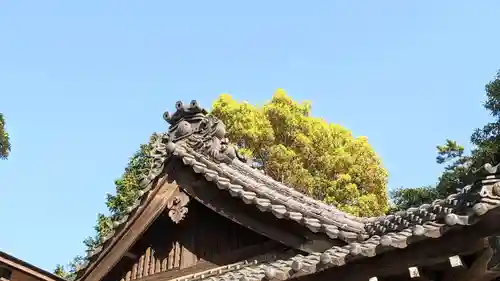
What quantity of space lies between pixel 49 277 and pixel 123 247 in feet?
3.97

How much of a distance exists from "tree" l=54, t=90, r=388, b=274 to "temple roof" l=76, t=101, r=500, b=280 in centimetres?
1393

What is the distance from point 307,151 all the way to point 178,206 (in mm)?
18333

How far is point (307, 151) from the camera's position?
26.5m

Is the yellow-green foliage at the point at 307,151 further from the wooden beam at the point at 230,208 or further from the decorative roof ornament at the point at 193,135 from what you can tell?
the wooden beam at the point at 230,208

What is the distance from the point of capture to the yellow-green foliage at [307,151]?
1005 inches

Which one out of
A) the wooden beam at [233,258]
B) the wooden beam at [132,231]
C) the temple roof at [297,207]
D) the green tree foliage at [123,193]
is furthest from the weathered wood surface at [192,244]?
the green tree foliage at [123,193]

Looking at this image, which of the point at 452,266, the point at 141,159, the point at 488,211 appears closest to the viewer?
the point at 488,211

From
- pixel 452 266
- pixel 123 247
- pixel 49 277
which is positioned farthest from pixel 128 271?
pixel 452 266

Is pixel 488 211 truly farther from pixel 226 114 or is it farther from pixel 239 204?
pixel 226 114

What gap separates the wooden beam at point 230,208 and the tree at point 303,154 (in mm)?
16171

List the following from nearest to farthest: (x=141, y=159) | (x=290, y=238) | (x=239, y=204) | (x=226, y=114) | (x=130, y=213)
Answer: (x=290, y=238)
(x=239, y=204)
(x=130, y=213)
(x=141, y=159)
(x=226, y=114)

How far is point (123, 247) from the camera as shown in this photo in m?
8.90

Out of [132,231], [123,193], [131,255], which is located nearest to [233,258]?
[132,231]

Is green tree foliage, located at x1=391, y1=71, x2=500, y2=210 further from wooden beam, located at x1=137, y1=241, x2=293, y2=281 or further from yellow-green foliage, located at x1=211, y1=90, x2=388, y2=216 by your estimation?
wooden beam, located at x1=137, y1=241, x2=293, y2=281
